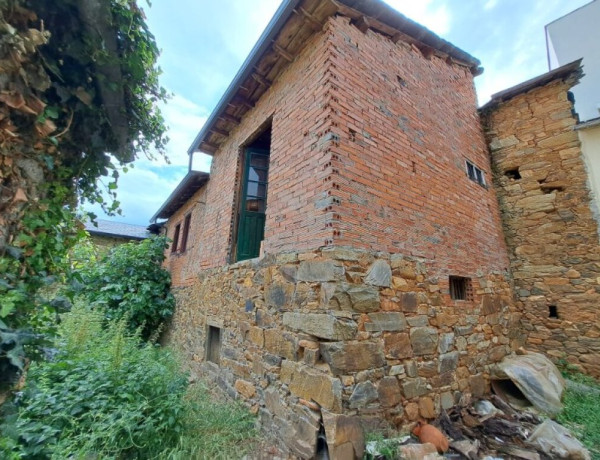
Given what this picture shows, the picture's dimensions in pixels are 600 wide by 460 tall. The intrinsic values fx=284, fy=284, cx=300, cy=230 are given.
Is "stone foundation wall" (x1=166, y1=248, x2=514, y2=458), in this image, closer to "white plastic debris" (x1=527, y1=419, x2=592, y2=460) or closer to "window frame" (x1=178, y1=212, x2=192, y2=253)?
"white plastic debris" (x1=527, y1=419, x2=592, y2=460)

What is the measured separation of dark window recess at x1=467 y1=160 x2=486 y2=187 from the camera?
5180mm

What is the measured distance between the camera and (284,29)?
12.7 feet

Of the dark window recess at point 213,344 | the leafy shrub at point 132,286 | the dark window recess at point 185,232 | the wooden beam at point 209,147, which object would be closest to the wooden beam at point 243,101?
the wooden beam at point 209,147

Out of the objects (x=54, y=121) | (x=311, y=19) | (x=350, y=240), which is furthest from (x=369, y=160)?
(x=54, y=121)

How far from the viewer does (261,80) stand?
4.68m

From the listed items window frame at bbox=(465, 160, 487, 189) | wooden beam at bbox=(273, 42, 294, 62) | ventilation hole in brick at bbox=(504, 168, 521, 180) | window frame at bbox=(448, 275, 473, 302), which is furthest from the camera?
ventilation hole in brick at bbox=(504, 168, 521, 180)

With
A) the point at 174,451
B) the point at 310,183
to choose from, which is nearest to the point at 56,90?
the point at 310,183

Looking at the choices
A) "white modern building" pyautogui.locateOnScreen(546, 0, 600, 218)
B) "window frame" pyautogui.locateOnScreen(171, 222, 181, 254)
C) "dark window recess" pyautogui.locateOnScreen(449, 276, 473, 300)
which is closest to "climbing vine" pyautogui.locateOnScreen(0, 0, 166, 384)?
"dark window recess" pyautogui.locateOnScreen(449, 276, 473, 300)

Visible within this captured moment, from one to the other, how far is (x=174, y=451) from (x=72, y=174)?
264cm

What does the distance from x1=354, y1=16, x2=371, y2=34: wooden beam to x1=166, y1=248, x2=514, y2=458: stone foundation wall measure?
3.11 meters

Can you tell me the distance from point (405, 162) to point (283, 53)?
2.35m

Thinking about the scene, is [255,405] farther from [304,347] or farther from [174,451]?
[304,347]

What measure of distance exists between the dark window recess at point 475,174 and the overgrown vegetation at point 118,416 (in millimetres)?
5262

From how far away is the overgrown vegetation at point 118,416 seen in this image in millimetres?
2518
